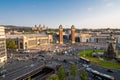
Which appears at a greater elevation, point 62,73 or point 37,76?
point 62,73

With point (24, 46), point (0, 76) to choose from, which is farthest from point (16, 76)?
point (24, 46)

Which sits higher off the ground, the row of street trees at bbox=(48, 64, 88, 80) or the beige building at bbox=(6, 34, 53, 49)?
the beige building at bbox=(6, 34, 53, 49)

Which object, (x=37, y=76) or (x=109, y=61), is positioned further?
(x=109, y=61)

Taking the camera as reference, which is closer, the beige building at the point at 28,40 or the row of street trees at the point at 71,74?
the row of street trees at the point at 71,74

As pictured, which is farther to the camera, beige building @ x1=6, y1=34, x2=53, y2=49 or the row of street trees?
beige building @ x1=6, y1=34, x2=53, y2=49

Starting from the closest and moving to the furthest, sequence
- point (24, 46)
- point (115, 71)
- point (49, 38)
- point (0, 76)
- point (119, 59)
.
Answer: point (0, 76)
point (115, 71)
point (119, 59)
point (24, 46)
point (49, 38)

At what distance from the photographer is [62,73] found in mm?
27031

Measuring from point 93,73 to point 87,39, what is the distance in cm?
8938

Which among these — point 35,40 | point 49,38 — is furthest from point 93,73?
point 49,38

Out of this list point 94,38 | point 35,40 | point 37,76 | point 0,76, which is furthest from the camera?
point 94,38

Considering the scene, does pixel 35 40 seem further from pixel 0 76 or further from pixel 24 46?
pixel 0 76

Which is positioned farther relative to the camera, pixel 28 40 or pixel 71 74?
pixel 28 40

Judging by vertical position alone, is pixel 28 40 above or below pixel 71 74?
above

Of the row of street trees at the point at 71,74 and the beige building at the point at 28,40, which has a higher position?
the beige building at the point at 28,40
